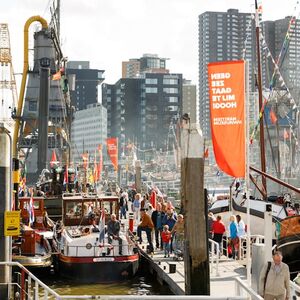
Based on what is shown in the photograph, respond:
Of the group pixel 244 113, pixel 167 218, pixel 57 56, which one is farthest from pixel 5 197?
pixel 57 56

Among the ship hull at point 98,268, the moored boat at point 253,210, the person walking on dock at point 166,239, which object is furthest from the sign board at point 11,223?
the moored boat at point 253,210

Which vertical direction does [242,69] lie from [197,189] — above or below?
above

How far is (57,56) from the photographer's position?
7575 cm

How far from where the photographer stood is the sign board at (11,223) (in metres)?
15.6

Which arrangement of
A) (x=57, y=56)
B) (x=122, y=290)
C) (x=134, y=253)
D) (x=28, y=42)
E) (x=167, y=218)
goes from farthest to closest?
(x=57, y=56) → (x=28, y=42) → (x=167, y=218) → (x=134, y=253) → (x=122, y=290)

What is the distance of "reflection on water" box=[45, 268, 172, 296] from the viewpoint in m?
20.7

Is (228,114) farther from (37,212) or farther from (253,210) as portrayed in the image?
(253,210)

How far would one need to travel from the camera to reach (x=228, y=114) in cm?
1463

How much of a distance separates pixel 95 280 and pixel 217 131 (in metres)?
9.23

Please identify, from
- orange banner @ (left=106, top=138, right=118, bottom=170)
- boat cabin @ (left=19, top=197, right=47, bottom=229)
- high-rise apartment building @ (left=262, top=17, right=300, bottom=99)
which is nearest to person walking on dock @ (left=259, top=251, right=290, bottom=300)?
boat cabin @ (left=19, top=197, right=47, bottom=229)

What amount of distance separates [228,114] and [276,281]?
4118 millimetres

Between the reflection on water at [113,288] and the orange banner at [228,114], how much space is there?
285 inches

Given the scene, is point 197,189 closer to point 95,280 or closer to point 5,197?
point 5,197

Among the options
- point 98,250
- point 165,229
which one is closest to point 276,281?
point 98,250
